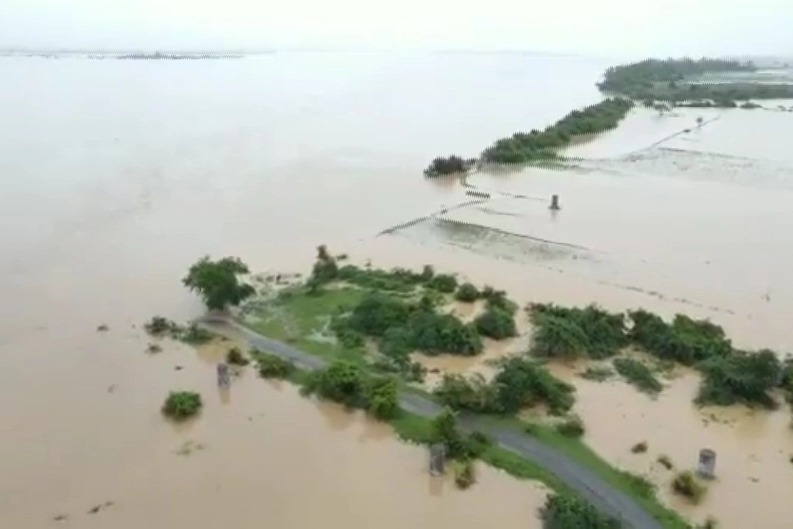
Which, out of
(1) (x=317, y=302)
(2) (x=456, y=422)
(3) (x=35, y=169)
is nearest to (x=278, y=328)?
(1) (x=317, y=302)

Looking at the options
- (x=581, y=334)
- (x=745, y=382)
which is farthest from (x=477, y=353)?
(x=745, y=382)

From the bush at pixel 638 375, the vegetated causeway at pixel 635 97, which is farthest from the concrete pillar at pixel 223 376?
the vegetated causeway at pixel 635 97

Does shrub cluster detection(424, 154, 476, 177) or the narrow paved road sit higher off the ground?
shrub cluster detection(424, 154, 476, 177)

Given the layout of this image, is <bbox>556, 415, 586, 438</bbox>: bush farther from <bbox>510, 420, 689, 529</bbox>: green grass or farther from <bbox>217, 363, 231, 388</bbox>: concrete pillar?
<bbox>217, 363, 231, 388</bbox>: concrete pillar

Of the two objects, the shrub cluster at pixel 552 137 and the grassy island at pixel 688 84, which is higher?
the grassy island at pixel 688 84

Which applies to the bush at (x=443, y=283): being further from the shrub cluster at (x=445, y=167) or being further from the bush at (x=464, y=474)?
the shrub cluster at (x=445, y=167)

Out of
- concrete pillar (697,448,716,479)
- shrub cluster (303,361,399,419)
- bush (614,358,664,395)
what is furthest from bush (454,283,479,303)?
concrete pillar (697,448,716,479)
